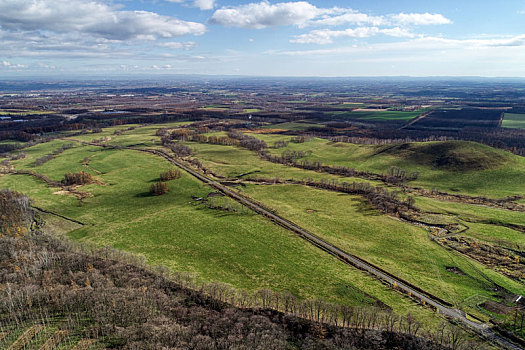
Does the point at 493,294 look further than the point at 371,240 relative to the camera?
No

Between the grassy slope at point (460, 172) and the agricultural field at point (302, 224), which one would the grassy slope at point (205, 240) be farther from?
the grassy slope at point (460, 172)

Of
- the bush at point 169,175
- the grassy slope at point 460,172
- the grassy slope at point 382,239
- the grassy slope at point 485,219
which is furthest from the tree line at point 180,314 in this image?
the grassy slope at point 460,172

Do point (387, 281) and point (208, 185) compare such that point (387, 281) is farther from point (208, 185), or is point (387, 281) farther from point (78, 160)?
point (78, 160)

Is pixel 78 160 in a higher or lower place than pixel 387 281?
higher

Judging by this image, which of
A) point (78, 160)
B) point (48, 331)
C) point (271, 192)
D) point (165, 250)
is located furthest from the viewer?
point (78, 160)

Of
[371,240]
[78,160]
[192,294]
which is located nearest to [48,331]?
[192,294]

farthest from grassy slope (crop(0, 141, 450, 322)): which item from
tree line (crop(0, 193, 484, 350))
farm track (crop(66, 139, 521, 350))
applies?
tree line (crop(0, 193, 484, 350))

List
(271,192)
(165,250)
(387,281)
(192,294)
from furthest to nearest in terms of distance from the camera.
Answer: (271,192) → (165,250) → (387,281) → (192,294)

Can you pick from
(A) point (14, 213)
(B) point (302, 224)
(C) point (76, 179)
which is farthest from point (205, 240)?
(C) point (76, 179)
